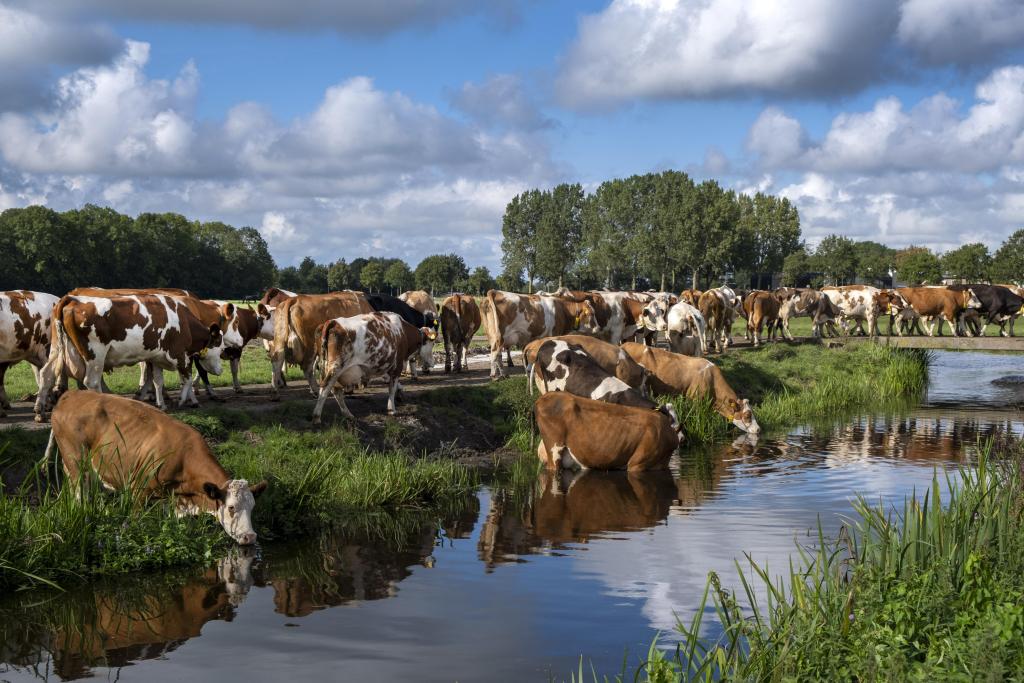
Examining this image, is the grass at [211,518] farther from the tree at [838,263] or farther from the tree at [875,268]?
the tree at [875,268]

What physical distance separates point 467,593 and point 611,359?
A: 1100cm

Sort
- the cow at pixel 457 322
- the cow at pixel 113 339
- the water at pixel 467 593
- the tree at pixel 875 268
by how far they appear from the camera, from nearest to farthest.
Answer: the water at pixel 467 593, the cow at pixel 113 339, the cow at pixel 457 322, the tree at pixel 875 268

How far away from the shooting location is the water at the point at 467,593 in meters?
7.76

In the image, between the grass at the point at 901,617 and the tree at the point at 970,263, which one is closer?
the grass at the point at 901,617

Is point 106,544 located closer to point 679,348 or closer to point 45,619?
point 45,619

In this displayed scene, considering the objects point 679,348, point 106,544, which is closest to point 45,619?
point 106,544

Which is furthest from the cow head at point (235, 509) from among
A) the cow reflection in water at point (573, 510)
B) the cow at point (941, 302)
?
the cow at point (941, 302)

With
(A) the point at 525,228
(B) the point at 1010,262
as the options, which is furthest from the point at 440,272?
(B) the point at 1010,262

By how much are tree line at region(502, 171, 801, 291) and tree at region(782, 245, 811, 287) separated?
1.27 m

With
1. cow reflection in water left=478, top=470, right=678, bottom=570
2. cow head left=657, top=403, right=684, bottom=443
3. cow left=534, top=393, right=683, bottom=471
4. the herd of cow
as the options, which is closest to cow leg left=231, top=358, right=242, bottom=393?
the herd of cow

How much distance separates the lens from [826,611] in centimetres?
704

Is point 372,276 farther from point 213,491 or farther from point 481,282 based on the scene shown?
point 213,491

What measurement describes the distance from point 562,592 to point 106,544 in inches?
178

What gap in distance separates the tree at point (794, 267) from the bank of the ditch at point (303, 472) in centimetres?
10935
